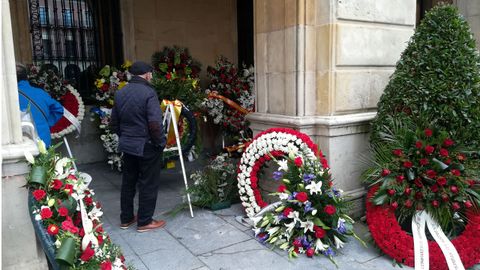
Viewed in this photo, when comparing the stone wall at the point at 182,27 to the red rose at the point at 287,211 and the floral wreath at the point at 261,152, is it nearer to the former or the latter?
the floral wreath at the point at 261,152

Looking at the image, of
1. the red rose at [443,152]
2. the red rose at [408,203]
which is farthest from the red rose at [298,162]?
the red rose at [443,152]

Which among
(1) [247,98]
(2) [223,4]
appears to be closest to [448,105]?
(1) [247,98]

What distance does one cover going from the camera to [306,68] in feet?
14.5

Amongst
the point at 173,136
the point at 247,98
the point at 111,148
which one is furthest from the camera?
the point at 247,98

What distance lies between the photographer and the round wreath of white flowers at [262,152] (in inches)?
162

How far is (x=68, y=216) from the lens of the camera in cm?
279

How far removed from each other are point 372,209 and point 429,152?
747 millimetres

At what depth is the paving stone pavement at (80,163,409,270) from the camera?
Result: 11.5ft

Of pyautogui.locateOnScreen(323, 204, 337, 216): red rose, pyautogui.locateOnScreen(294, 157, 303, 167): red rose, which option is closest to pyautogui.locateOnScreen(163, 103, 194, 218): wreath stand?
pyautogui.locateOnScreen(294, 157, 303, 167): red rose

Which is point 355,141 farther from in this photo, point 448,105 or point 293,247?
point 293,247

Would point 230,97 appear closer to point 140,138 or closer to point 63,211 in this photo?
point 140,138

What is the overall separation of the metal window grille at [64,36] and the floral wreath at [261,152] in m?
4.20

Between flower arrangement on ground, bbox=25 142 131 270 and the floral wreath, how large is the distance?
1.83 metres

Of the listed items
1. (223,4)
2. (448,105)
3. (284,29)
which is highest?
(223,4)
